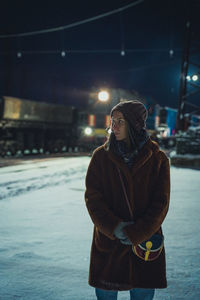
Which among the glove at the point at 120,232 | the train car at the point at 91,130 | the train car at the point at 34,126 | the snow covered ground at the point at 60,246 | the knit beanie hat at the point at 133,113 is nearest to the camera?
the glove at the point at 120,232

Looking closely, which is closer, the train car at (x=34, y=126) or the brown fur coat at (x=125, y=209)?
the brown fur coat at (x=125, y=209)

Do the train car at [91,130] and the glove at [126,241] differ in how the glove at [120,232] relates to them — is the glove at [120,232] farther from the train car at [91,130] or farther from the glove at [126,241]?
the train car at [91,130]

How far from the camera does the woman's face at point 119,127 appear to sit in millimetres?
2127

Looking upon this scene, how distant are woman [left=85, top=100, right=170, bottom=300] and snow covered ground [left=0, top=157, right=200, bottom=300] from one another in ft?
2.87

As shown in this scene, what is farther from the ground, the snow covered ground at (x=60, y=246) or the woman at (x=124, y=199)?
the woman at (x=124, y=199)

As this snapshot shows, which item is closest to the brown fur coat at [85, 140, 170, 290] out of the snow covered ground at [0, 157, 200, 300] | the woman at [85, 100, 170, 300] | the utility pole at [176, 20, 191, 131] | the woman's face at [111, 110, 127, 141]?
the woman at [85, 100, 170, 300]

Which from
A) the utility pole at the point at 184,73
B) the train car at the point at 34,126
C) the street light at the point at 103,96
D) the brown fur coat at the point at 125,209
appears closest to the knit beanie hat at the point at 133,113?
the brown fur coat at the point at 125,209

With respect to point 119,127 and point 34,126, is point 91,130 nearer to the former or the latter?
point 34,126

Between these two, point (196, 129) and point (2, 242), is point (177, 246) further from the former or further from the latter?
point (196, 129)

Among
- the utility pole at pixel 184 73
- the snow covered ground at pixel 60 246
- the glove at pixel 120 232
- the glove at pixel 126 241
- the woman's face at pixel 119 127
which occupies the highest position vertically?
the utility pole at pixel 184 73

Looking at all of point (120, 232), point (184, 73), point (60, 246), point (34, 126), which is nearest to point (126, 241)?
point (120, 232)

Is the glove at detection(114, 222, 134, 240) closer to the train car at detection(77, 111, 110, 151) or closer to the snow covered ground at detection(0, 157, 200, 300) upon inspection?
the snow covered ground at detection(0, 157, 200, 300)

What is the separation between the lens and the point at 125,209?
2098 millimetres

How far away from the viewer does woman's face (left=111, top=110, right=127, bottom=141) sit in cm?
213
